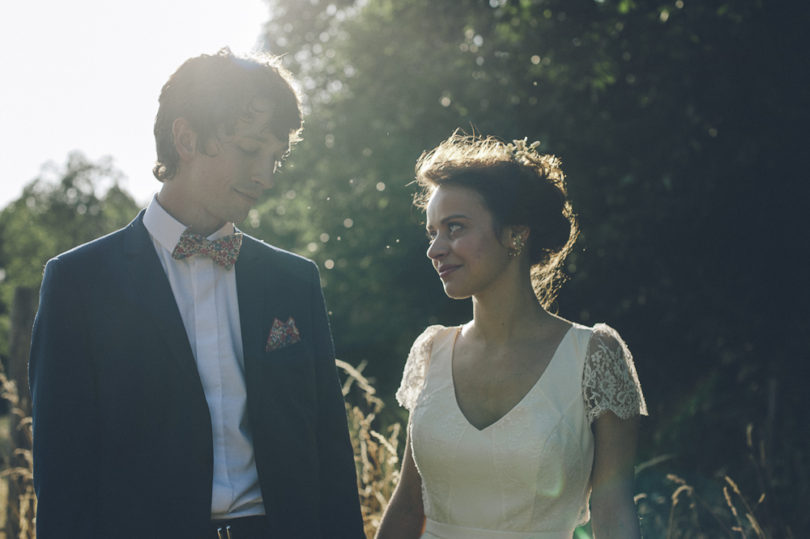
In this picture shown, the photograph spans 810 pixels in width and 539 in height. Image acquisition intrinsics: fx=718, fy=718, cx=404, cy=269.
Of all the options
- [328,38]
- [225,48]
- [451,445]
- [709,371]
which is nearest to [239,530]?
[451,445]

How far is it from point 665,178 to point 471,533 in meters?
3.87

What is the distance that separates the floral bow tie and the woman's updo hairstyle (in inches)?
28.7

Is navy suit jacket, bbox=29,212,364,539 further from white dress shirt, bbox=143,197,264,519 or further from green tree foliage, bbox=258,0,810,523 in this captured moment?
green tree foliage, bbox=258,0,810,523

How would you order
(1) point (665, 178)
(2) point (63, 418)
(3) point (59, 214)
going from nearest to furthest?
(2) point (63, 418), (1) point (665, 178), (3) point (59, 214)

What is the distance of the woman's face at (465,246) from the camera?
91.7 inches

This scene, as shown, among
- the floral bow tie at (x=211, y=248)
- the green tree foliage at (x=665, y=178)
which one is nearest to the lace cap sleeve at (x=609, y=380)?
the floral bow tie at (x=211, y=248)

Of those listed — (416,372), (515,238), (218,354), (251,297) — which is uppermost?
(515,238)

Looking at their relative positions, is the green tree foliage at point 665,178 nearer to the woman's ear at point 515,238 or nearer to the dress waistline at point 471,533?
the woman's ear at point 515,238

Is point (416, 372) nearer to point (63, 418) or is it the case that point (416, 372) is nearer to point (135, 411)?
point (135, 411)

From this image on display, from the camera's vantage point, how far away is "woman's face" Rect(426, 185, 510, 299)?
2.33 metres

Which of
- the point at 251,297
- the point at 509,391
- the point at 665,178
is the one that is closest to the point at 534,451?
the point at 509,391

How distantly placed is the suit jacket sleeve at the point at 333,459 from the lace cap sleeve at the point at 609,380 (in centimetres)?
78

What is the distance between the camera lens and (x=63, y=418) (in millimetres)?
1891

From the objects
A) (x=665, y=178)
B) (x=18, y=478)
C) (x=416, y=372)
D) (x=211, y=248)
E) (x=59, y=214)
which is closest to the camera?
(x=211, y=248)
